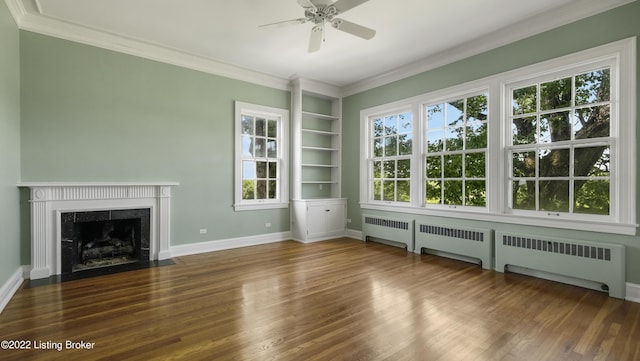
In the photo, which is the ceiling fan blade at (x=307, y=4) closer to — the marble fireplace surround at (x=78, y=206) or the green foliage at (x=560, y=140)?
the green foliage at (x=560, y=140)

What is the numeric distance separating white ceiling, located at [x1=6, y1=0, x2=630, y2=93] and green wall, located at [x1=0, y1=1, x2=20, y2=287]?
0.46 metres

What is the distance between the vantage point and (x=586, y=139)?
336cm

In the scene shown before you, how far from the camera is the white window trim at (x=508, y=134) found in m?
3.04

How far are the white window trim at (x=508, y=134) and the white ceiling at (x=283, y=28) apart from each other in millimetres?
463

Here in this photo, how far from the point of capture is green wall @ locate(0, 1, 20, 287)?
2906mm

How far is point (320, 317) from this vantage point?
258cm

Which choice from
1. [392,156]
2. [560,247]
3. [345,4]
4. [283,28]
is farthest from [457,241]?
[283,28]

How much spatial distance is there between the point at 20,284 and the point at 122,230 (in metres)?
Answer: 1.24

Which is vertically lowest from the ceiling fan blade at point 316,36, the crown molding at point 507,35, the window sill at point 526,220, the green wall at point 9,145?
the window sill at point 526,220

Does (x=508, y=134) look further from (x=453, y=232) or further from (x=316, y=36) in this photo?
(x=316, y=36)

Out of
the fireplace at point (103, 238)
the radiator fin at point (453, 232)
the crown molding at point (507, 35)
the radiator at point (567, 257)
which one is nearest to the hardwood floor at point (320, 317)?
the radiator at point (567, 257)

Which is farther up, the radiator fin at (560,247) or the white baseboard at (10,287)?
the radiator fin at (560,247)

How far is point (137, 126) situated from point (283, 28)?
2.48 m

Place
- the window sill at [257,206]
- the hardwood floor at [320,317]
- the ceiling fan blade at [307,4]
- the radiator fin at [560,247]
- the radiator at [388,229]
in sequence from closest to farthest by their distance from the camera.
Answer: the hardwood floor at [320,317]
the ceiling fan blade at [307,4]
the radiator fin at [560,247]
the radiator at [388,229]
the window sill at [257,206]
